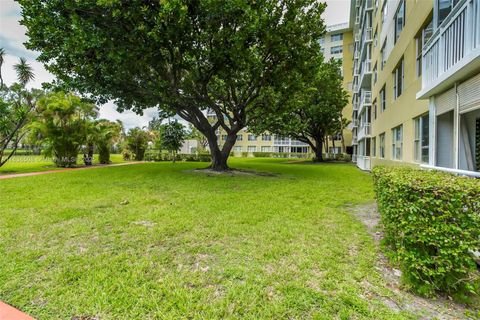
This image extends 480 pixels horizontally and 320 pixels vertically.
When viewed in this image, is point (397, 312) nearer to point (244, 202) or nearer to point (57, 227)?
point (244, 202)

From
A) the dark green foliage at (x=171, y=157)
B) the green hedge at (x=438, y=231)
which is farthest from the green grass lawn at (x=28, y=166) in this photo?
the green hedge at (x=438, y=231)

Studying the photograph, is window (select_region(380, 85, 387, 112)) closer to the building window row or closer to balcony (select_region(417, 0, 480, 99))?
the building window row

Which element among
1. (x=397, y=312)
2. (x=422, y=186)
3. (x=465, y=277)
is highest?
(x=422, y=186)

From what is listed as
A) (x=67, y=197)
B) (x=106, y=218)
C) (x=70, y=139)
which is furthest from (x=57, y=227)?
(x=70, y=139)

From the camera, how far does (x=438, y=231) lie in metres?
2.55

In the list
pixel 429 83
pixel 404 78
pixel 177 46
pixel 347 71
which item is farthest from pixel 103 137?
pixel 347 71

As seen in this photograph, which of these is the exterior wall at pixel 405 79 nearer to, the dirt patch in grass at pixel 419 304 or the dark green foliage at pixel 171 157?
the dirt patch in grass at pixel 419 304

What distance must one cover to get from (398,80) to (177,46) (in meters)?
10.5

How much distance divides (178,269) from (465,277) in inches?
134

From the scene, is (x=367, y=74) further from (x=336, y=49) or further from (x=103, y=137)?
(x=336, y=49)

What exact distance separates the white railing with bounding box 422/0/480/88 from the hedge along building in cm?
2695


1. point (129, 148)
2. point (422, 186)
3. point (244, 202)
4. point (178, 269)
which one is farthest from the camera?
point (129, 148)

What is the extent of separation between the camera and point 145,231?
4.62 metres

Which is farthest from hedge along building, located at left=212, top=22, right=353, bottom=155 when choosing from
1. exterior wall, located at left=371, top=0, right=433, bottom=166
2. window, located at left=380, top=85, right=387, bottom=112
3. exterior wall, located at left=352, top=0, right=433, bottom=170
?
exterior wall, located at left=371, top=0, right=433, bottom=166
